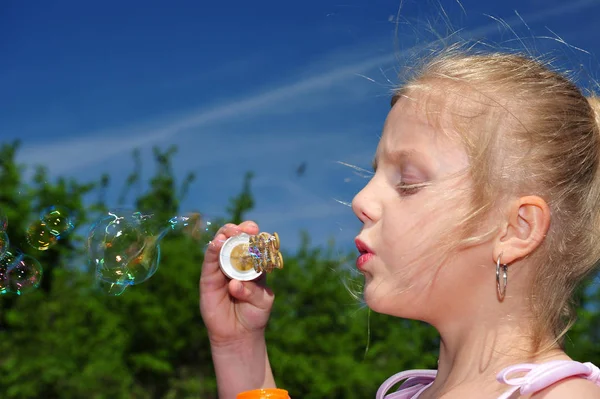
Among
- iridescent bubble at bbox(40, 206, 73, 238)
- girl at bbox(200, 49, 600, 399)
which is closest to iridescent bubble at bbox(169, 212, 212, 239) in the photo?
iridescent bubble at bbox(40, 206, 73, 238)

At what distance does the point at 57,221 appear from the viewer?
345 cm

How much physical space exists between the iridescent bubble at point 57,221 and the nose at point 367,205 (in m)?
1.80

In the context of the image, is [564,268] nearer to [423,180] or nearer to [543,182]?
[543,182]

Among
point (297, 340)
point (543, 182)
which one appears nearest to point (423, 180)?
point (543, 182)

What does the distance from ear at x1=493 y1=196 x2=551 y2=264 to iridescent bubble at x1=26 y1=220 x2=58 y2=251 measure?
7.12ft

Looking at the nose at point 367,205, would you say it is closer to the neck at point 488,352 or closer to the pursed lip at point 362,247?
the pursed lip at point 362,247

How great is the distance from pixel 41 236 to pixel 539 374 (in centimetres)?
239

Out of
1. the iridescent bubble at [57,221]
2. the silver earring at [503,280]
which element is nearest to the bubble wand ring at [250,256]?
the silver earring at [503,280]

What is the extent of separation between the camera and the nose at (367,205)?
2012mm

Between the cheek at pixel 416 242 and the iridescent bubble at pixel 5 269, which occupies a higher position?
the iridescent bubble at pixel 5 269

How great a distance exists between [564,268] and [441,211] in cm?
36

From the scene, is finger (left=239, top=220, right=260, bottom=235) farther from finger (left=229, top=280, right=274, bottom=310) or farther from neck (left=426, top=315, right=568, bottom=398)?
neck (left=426, top=315, right=568, bottom=398)

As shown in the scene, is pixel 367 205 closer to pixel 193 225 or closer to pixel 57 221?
pixel 193 225

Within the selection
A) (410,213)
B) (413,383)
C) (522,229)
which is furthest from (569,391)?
(413,383)
